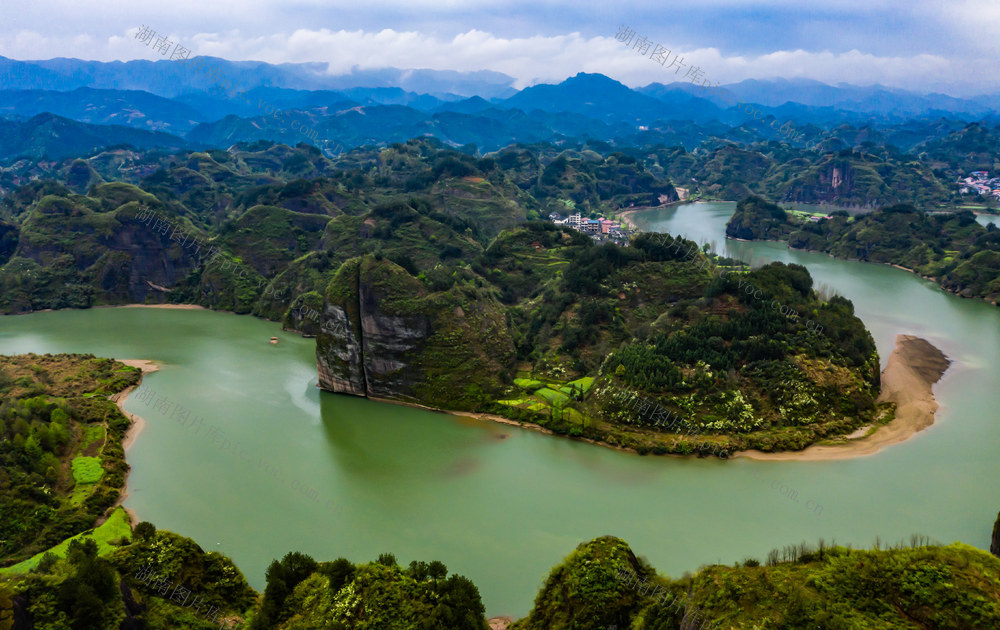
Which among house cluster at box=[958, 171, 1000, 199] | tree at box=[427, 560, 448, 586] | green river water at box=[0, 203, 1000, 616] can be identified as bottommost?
green river water at box=[0, 203, 1000, 616]

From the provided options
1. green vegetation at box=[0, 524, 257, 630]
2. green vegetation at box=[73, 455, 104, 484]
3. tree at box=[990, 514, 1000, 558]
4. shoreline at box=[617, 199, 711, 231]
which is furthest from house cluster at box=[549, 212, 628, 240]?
green vegetation at box=[0, 524, 257, 630]

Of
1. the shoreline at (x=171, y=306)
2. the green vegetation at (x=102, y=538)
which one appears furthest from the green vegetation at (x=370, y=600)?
the shoreline at (x=171, y=306)

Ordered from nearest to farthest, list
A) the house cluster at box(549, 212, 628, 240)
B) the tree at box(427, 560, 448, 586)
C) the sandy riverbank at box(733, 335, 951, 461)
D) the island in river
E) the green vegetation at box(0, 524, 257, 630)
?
the island in river
the green vegetation at box(0, 524, 257, 630)
the tree at box(427, 560, 448, 586)
the sandy riverbank at box(733, 335, 951, 461)
the house cluster at box(549, 212, 628, 240)

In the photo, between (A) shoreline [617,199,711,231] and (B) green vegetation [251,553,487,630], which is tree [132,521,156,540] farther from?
(A) shoreline [617,199,711,231]

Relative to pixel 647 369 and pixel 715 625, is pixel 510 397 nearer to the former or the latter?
pixel 647 369

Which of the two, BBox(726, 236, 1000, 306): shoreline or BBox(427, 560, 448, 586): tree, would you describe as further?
BBox(726, 236, 1000, 306): shoreline

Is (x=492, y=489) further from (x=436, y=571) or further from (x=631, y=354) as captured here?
(x=631, y=354)
